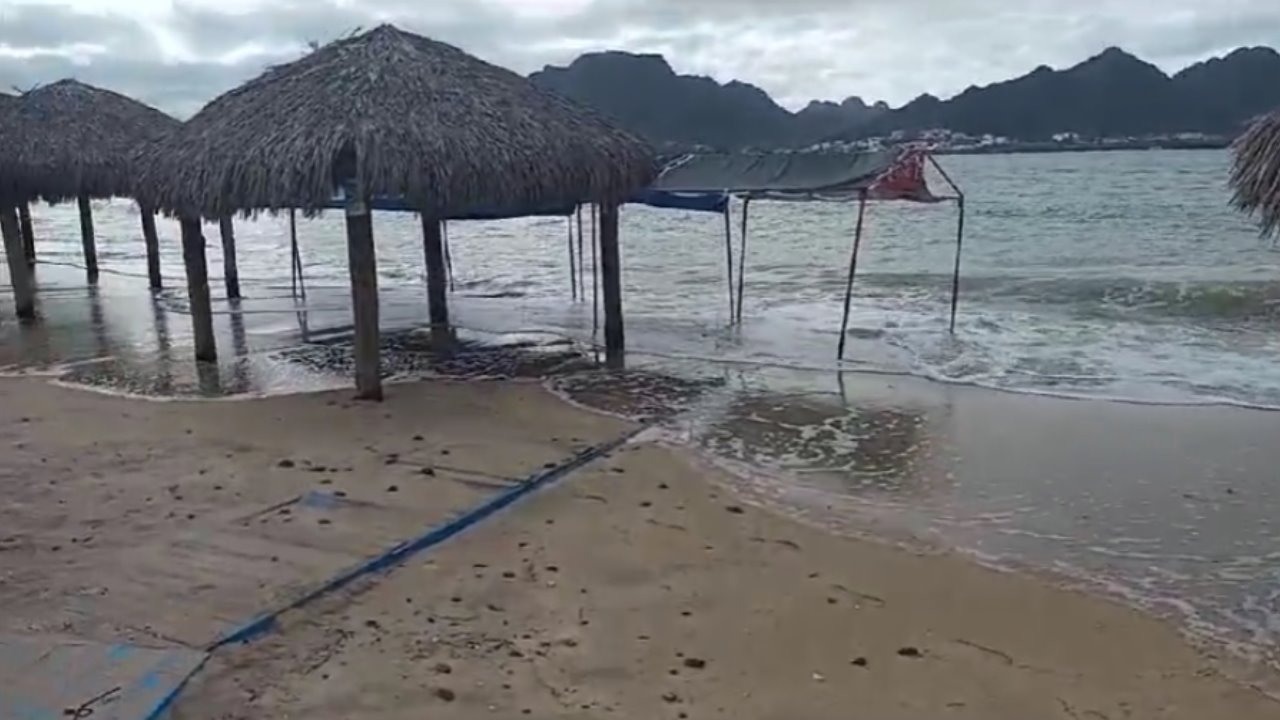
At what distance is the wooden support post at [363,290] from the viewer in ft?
27.0

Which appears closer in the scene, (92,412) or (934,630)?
(934,630)

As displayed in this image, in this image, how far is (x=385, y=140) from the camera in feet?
26.7

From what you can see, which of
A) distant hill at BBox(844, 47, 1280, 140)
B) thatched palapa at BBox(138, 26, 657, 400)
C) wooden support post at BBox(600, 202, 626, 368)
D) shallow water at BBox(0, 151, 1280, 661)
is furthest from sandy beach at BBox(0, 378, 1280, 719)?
distant hill at BBox(844, 47, 1280, 140)

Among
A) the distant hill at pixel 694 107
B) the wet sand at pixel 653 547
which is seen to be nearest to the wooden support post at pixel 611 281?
the wet sand at pixel 653 547

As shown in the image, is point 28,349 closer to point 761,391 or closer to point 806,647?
point 761,391

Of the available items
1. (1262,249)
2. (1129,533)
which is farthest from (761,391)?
(1262,249)

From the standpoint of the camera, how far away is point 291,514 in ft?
18.9

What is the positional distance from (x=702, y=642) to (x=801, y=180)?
7.46m

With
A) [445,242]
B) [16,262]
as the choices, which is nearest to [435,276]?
[445,242]

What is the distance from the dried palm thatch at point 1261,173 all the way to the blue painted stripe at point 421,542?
13.3 ft

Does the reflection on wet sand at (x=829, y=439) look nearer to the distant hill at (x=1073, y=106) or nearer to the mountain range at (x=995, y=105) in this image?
the mountain range at (x=995, y=105)

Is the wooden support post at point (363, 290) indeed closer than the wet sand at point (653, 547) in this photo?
No

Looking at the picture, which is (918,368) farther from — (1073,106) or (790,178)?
(1073,106)

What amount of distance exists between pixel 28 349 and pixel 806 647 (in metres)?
10.0
